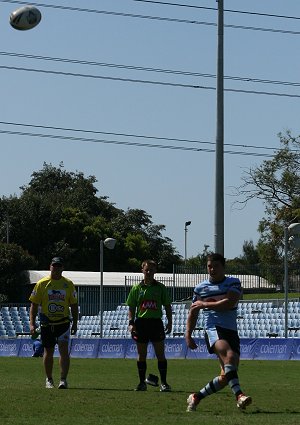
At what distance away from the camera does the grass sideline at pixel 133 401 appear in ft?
40.1

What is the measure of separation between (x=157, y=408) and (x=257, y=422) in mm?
2170

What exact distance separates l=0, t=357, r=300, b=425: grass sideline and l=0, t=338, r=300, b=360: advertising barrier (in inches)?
320

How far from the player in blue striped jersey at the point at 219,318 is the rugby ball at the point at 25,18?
17.2 metres

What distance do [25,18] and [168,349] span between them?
10.8 meters

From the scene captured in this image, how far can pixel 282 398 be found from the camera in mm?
15719

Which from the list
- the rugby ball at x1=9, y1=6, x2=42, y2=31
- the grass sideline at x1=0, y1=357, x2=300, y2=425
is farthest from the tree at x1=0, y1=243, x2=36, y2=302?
the grass sideline at x1=0, y1=357, x2=300, y2=425

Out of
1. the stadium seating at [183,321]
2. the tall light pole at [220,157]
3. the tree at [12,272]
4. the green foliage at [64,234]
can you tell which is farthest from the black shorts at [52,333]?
the green foliage at [64,234]

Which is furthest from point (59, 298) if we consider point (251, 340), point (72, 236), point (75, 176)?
point (75, 176)

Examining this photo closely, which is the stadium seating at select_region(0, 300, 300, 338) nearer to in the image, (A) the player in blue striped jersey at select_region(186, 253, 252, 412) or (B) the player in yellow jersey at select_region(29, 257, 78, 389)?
(B) the player in yellow jersey at select_region(29, 257, 78, 389)

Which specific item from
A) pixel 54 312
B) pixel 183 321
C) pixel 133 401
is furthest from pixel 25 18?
pixel 183 321

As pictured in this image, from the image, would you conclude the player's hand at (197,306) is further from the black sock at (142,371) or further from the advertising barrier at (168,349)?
the advertising barrier at (168,349)

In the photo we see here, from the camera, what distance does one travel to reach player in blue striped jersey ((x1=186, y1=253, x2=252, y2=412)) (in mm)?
13039

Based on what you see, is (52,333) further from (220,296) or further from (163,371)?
(220,296)

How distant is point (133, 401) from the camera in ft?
48.6
